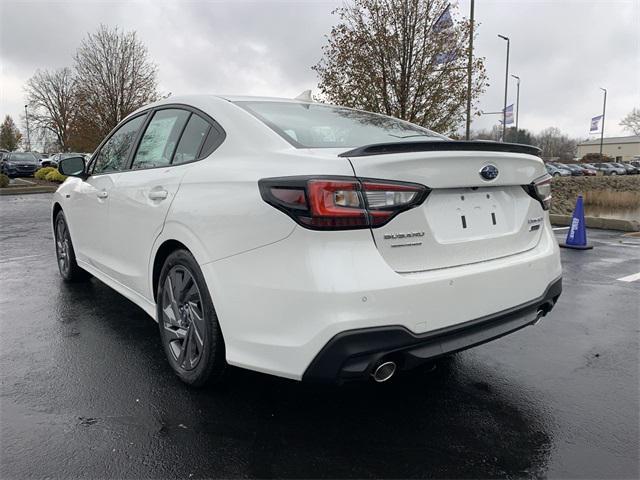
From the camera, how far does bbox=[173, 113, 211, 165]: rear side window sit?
2.96 meters

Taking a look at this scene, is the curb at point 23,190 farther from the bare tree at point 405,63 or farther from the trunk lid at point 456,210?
the trunk lid at point 456,210

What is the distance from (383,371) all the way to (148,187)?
1900mm

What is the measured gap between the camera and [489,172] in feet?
8.29

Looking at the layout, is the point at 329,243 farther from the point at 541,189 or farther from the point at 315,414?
the point at 541,189

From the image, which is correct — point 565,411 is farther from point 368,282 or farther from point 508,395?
point 368,282

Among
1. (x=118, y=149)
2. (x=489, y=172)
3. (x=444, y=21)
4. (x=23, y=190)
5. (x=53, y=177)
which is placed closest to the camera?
(x=489, y=172)

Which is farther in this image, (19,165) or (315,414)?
(19,165)

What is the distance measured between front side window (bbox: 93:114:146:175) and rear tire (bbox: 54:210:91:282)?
3.37ft

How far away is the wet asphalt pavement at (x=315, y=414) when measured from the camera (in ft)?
7.33

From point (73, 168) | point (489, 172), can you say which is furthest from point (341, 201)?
point (73, 168)

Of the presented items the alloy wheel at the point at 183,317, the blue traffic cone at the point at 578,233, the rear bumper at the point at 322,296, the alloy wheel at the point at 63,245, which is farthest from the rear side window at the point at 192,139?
the blue traffic cone at the point at 578,233

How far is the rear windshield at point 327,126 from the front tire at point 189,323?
0.85 metres

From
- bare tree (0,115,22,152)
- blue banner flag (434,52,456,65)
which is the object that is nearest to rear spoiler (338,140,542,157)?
blue banner flag (434,52,456,65)

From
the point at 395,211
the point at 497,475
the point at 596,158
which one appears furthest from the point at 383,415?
the point at 596,158
